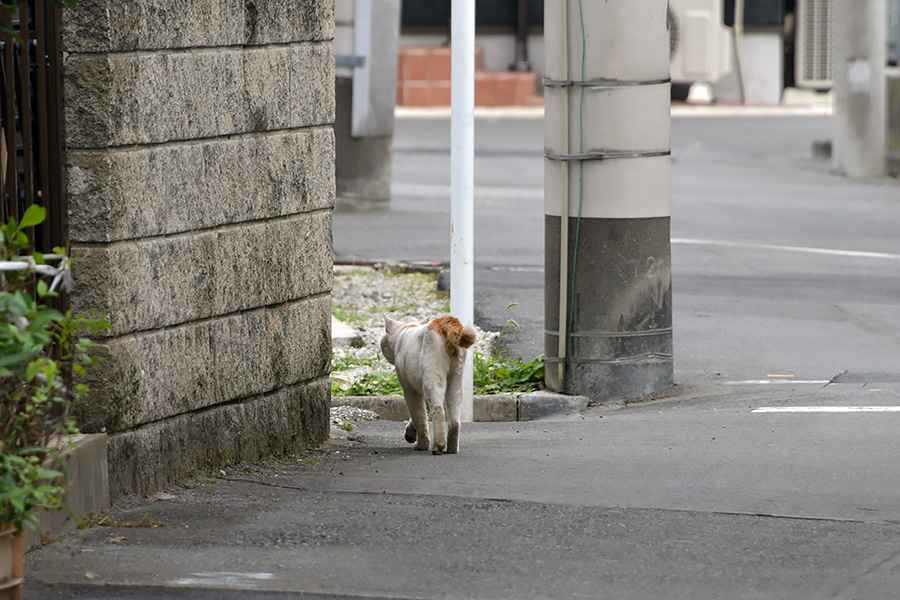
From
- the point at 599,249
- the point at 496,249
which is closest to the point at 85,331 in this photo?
the point at 599,249

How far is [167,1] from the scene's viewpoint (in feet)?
18.8

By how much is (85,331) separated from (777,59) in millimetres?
29656

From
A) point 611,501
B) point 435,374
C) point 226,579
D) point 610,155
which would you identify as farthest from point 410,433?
point 226,579

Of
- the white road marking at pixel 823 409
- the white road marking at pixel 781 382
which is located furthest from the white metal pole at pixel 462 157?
the white road marking at pixel 781 382

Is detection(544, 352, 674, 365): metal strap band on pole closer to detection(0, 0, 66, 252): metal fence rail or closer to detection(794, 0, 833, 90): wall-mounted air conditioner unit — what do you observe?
detection(0, 0, 66, 252): metal fence rail

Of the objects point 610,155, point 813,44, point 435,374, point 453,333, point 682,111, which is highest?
point 813,44

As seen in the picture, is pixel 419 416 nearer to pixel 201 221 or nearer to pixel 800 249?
pixel 201 221

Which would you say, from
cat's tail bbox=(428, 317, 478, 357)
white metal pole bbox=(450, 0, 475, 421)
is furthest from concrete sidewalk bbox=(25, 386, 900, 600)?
white metal pole bbox=(450, 0, 475, 421)

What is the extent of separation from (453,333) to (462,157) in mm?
1629

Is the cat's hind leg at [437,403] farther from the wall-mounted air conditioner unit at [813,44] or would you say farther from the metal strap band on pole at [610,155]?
the wall-mounted air conditioner unit at [813,44]

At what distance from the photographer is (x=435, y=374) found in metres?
6.76

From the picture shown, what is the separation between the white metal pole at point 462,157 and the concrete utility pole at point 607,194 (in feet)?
2.13

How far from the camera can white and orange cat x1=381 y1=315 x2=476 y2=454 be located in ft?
22.1

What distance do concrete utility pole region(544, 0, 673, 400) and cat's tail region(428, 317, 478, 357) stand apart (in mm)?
1804
